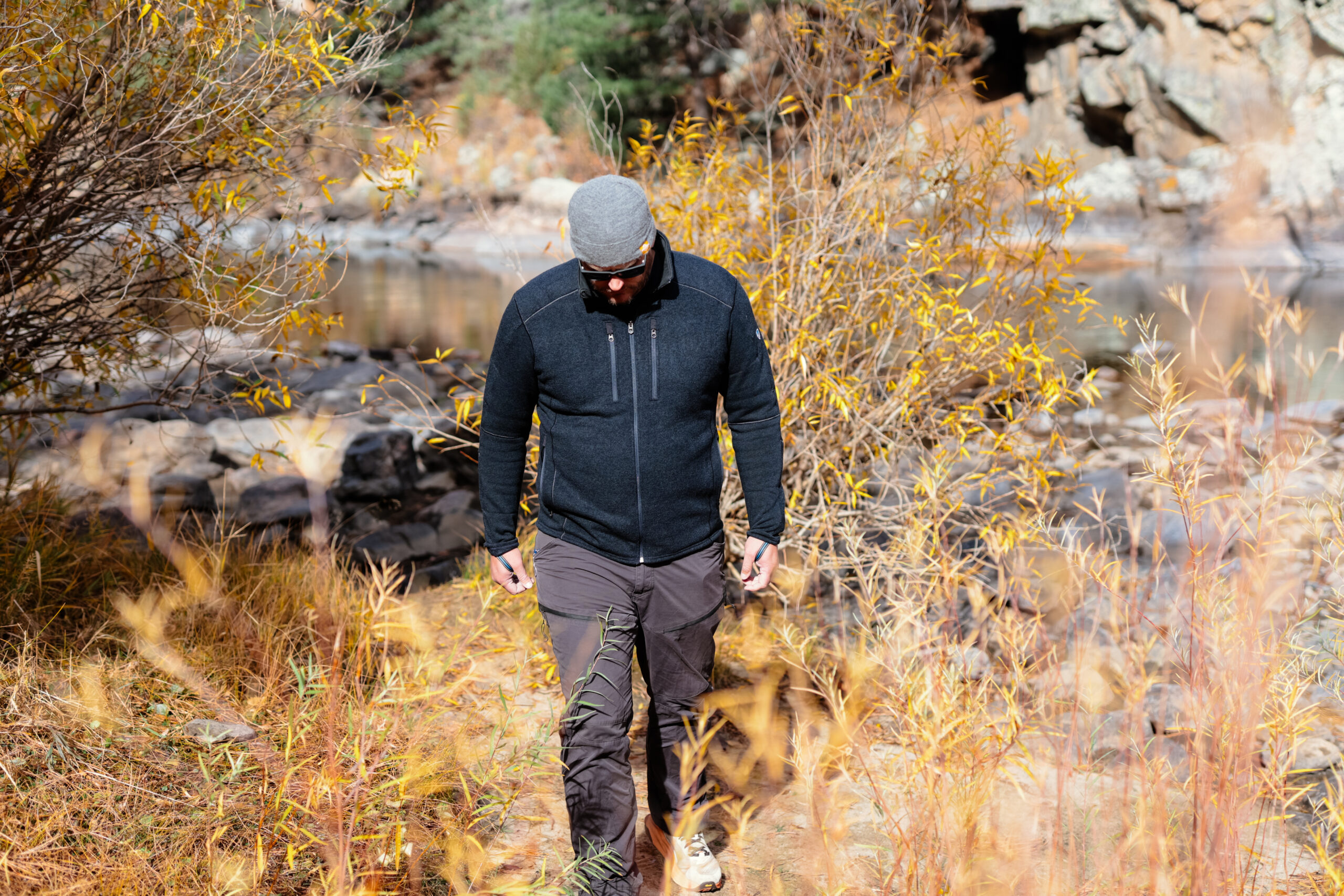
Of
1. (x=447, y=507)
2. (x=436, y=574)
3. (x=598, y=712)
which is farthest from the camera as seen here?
(x=447, y=507)

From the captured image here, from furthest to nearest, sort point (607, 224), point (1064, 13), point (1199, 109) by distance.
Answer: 1. point (1064, 13)
2. point (1199, 109)
3. point (607, 224)

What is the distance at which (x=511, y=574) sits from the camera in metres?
2.79

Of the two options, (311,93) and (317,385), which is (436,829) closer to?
(311,93)

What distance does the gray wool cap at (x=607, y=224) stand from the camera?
94.0 inches

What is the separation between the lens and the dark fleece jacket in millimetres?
2561

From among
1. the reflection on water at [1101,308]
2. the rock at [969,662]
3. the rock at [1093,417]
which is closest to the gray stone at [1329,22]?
the reflection on water at [1101,308]

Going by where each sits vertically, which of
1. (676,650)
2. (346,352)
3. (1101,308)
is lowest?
(1101,308)

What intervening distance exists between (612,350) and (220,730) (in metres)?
1.68

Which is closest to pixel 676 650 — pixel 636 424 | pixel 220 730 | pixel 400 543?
pixel 636 424

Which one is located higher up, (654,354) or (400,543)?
(654,354)

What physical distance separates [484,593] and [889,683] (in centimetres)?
192

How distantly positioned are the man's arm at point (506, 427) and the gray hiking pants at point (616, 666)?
0.12 metres

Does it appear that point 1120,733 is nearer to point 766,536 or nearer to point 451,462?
point 766,536

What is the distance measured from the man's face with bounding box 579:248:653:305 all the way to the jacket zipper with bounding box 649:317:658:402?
103 mm
